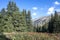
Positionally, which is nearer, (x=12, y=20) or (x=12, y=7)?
(x=12, y=20)

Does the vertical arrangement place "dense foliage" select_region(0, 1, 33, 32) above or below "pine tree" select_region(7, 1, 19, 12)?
below

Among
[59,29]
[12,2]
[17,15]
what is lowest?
[59,29]

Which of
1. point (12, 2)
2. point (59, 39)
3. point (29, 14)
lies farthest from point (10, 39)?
point (29, 14)

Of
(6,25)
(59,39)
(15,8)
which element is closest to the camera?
(59,39)

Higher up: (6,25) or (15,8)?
(15,8)

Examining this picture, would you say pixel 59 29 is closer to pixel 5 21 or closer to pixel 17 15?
pixel 17 15

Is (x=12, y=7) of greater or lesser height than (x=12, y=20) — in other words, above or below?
above

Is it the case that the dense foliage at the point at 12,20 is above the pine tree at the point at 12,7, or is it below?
below

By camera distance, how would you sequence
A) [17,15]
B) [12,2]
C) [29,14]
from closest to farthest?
1. [17,15]
2. [12,2]
3. [29,14]

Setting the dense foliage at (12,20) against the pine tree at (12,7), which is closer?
the dense foliage at (12,20)

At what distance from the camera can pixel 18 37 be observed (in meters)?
13.6

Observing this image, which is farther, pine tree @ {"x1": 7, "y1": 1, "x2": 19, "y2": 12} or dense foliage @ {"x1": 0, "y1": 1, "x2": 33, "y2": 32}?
pine tree @ {"x1": 7, "y1": 1, "x2": 19, "y2": 12}

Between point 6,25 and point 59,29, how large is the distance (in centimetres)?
2823

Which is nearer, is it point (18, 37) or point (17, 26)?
point (18, 37)
